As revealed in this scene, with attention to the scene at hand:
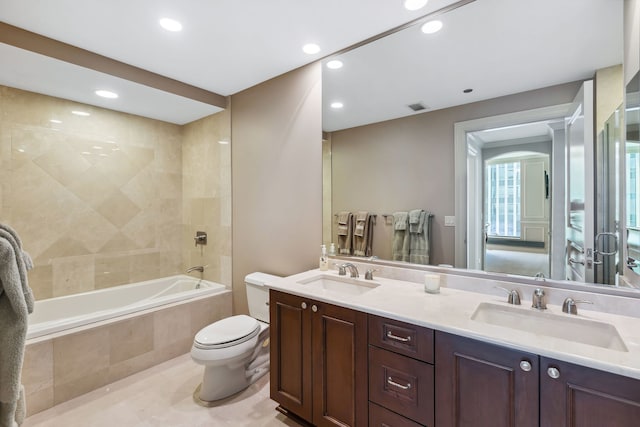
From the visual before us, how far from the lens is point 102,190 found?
3010 mm

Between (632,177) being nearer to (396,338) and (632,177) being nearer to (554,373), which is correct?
(554,373)

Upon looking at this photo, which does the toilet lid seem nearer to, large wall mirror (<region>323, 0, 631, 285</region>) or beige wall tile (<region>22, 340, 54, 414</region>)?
beige wall tile (<region>22, 340, 54, 414</region>)

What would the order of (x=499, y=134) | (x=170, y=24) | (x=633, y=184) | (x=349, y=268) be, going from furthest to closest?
(x=349, y=268), (x=170, y=24), (x=499, y=134), (x=633, y=184)

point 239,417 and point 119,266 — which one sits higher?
point 119,266

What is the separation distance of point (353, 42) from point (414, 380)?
2.12 meters

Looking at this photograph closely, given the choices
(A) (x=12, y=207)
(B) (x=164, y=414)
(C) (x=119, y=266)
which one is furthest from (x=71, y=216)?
(B) (x=164, y=414)

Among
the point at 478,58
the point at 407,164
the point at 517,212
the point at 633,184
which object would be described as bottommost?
the point at 517,212

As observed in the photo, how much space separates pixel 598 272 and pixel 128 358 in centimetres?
319

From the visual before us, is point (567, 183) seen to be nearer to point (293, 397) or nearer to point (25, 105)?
point (293, 397)

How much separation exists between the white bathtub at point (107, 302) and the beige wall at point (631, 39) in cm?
331

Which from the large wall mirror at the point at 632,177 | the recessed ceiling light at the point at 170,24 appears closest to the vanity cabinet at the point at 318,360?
the large wall mirror at the point at 632,177

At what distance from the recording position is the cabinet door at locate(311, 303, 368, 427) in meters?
1.45

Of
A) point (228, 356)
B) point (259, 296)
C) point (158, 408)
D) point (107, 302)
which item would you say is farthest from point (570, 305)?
point (107, 302)

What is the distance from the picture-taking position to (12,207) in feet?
8.11
